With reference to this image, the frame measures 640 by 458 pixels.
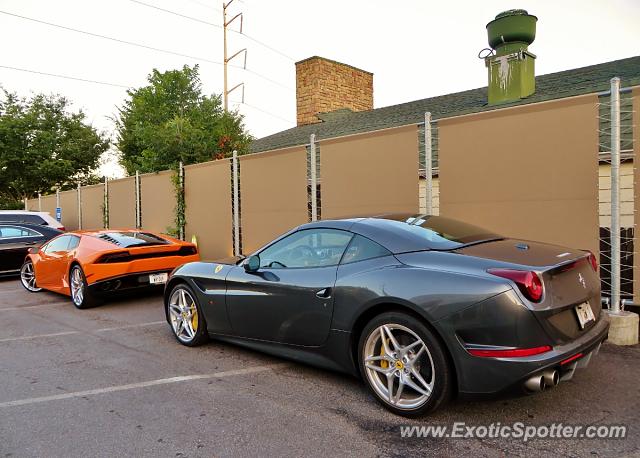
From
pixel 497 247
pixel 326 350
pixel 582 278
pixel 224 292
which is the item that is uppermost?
pixel 497 247

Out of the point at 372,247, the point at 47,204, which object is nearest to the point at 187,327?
the point at 372,247

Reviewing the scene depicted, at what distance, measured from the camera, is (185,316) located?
4977mm

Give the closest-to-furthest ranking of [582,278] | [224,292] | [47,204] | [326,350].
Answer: [582,278], [326,350], [224,292], [47,204]

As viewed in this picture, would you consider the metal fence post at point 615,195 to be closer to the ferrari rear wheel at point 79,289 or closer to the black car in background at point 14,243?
the ferrari rear wheel at point 79,289

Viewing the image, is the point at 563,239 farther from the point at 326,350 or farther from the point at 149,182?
the point at 149,182

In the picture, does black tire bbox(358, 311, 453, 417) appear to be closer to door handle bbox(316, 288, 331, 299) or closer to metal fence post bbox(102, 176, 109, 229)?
door handle bbox(316, 288, 331, 299)

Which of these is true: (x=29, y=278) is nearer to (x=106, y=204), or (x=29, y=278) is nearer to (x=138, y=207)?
(x=138, y=207)

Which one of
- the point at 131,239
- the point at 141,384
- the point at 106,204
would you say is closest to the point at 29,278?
the point at 131,239

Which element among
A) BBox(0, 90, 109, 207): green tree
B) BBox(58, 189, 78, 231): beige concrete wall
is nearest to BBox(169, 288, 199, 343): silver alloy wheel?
BBox(58, 189, 78, 231): beige concrete wall

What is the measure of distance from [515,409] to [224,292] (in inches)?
105

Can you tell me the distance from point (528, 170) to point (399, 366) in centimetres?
336

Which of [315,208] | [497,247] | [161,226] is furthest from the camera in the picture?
[161,226]

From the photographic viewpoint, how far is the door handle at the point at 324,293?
3484 millimetres

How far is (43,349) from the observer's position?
509 centimetres
